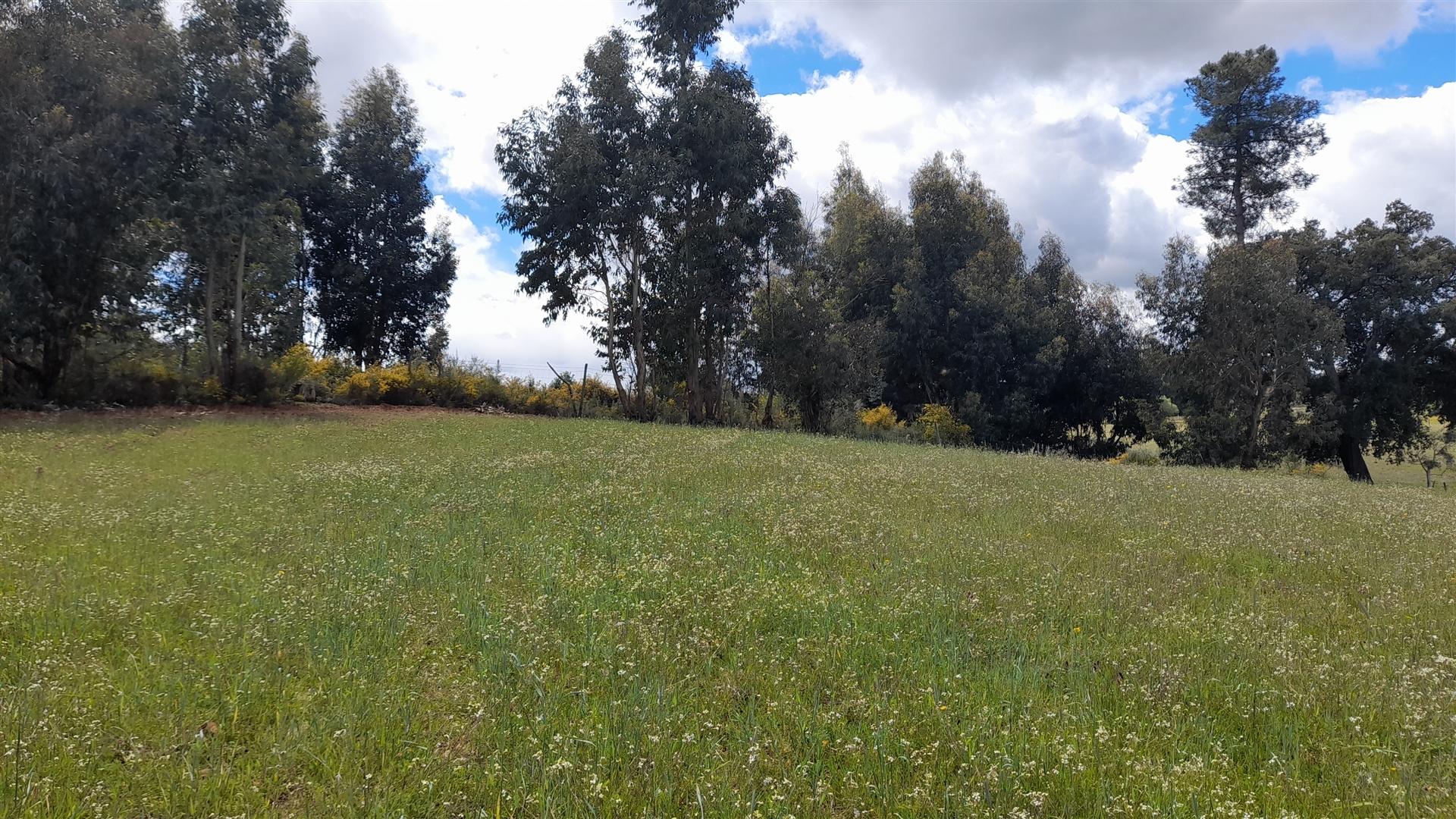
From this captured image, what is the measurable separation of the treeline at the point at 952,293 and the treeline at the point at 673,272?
5.7 inches

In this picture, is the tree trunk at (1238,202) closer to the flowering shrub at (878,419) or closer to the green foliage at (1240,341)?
the green foliage at (1240,341)

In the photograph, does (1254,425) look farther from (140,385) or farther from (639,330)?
(140,385)

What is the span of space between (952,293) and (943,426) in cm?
826

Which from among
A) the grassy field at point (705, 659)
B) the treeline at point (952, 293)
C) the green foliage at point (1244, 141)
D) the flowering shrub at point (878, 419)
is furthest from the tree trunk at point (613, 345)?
the green foliage at point (1244, 141)

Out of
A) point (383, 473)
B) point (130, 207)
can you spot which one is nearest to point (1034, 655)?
point (383, 473)

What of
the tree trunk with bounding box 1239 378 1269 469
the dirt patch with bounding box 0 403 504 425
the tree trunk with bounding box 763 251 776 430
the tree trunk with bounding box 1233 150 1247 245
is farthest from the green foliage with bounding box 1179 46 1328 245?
the dirt patch with bounding box 0 403 504 425

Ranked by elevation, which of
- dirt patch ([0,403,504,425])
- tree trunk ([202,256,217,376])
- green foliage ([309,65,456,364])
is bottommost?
dirt patch ([0,403,504,425])

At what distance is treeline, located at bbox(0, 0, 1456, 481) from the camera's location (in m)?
22.5

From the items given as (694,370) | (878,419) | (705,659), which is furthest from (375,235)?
(705,659)

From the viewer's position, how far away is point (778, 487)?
12.2 meters

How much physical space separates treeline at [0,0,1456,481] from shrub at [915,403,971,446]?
0.17 m

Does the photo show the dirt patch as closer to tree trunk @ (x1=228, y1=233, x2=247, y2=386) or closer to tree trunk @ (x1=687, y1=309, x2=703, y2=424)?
tree trunk @ (x1=228, y1=233, x2=247, y2=386)

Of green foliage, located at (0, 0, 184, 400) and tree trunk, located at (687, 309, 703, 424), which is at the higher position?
green foliage, located at (0, 0, 184, 400)

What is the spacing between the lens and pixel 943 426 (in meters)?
37.3
